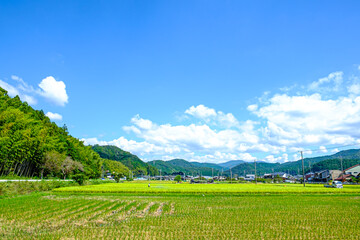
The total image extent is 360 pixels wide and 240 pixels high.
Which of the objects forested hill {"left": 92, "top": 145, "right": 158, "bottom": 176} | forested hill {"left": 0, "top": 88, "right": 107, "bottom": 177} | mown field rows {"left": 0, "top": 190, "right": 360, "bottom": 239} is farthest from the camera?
forested hill {"left": 92, "top": 145, "right": 158, "bottom": 176}

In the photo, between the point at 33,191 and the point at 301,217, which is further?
the point at 33,191

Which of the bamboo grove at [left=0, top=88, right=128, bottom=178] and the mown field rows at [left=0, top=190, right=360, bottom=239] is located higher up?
the bamboo grove at [left=0, top=88, right=128, bottom=178]

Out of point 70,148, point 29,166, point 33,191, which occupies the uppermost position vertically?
point 70,148

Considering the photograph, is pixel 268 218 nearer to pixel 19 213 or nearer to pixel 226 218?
pixel 226 218

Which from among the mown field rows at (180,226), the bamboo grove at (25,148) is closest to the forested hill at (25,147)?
the bamboo grove at (25,148)

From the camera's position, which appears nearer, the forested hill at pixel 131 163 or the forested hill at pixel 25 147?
the forested hill at pixel 25 147

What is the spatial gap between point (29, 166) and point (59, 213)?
4185 centimetres

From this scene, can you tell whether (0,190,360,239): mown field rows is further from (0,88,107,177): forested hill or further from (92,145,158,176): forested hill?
(92,145,158,176): forested hill

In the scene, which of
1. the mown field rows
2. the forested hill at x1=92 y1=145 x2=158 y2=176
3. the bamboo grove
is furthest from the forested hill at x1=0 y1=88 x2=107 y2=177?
the forested hill at x1=92 y1=145 x2=158 y2=176

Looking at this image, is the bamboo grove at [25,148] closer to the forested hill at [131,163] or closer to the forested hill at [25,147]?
the forested hill at [25,147]

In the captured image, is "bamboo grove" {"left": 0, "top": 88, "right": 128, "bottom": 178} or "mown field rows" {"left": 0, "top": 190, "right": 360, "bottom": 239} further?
"bamboo grove" {"left": 0, "top": 88, "right": 128, "bottom": 178}

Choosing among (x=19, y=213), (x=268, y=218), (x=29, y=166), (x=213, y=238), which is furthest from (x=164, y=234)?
(x=29, y=166)

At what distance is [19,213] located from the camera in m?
14.4

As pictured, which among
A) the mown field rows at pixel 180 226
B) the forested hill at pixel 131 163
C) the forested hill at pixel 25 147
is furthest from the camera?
the forested hill at pixel 131 163
